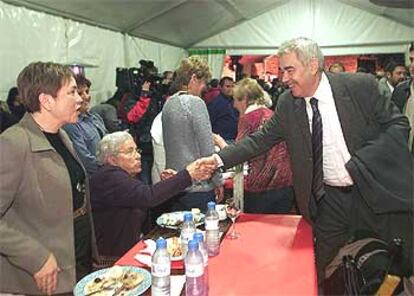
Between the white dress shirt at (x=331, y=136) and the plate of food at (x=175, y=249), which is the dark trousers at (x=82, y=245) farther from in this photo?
the white dress shirt at (x=331, y=136)

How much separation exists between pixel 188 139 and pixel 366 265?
41.7 inches

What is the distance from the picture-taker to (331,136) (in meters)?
2.03

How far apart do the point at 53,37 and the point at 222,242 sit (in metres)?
2.65

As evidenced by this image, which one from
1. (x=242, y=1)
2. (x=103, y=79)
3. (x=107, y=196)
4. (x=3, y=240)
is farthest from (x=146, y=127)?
(x=242, y=1)

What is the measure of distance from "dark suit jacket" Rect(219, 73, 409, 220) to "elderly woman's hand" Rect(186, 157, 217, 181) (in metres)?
0.39

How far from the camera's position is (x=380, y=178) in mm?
1966

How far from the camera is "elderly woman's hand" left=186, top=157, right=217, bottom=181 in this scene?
83.2 inches

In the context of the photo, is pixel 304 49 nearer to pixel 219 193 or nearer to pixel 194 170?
pixel 194 170

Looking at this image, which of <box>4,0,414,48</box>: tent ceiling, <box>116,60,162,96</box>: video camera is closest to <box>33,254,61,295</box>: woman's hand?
<box>4,0,414,48</box>: tent ceiling

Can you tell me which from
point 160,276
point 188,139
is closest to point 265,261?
point 160,276

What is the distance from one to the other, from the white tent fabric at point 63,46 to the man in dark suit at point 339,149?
2027 mm

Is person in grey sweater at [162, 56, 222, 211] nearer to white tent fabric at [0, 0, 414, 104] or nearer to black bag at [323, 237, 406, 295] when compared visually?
black bag at [323, 237, 406, 295]

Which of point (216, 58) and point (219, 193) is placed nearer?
point (219, 193)

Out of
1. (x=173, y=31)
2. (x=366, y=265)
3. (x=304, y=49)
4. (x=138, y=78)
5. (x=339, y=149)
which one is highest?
(x=173, y=31)
